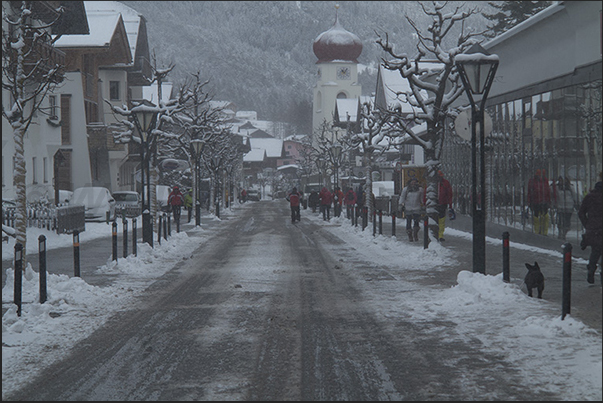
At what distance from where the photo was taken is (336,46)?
416 feet

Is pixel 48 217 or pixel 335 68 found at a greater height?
pixel 335 68

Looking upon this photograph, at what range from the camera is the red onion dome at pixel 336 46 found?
127 meters

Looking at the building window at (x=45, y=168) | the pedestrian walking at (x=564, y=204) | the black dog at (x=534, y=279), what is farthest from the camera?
the building window at (x=45, y=168)

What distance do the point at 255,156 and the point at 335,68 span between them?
41.1 metres

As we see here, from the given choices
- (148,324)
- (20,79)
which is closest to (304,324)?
(148,324)

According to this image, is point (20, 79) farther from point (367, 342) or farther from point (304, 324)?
point (367, 342)

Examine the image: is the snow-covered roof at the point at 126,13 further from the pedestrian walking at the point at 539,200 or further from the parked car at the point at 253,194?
the parked car at the point at 253,194

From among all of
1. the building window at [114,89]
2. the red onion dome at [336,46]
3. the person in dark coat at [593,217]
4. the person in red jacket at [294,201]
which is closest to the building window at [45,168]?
the person in red jacket at [294,201]

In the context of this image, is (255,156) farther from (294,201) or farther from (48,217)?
(48,217)

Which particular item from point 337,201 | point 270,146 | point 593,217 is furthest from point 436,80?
point 270,146

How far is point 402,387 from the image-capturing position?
690cm

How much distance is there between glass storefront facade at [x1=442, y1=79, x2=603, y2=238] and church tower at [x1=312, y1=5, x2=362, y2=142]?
97149mm

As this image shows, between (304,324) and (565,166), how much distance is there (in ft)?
37.0

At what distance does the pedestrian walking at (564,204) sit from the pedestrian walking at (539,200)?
713 mm
